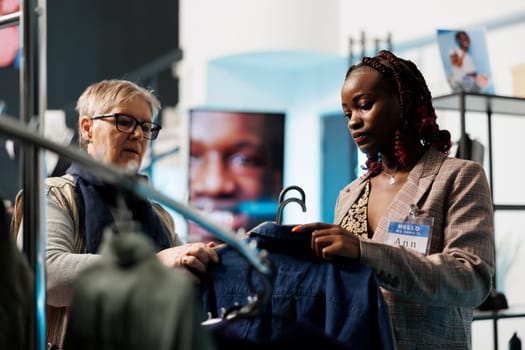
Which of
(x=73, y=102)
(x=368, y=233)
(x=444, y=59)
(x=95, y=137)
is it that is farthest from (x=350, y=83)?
(x=73, y=102)

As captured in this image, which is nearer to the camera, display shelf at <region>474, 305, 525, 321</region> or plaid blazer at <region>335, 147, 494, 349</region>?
plaid blazer at <region>335, 147, 494, 349</region>

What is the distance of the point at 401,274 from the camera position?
1390mm

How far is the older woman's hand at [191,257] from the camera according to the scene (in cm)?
144

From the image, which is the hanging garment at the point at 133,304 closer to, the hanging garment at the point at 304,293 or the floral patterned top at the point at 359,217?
the hanging garment at the point at 304,293

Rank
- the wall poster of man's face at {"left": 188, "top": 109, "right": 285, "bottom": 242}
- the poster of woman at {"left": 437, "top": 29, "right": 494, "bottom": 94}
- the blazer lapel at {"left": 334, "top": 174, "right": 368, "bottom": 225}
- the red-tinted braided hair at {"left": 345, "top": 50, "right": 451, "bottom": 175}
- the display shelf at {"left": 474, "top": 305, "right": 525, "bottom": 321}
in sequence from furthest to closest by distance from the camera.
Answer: the wall poster of man's face at {"left": 188, "top": 109, "right": 285, "bottom": 242} → the poster of woman at {"left": 437, "top": 29, "right": 494, "bottom": 94} → the display shelf at {"left": 474, "top": 305, "right": 525, "bottom": 321} → the blazer lapel at {"left": 334, "top": 174, "right": 368, "bottom": 225} → the red-tinted braided hair at {"left": 345, "top": 50, "right": 451, "bottom": 175}

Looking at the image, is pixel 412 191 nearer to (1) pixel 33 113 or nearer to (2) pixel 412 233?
(2) pixel 412 233

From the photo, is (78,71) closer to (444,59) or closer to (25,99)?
(444,59)

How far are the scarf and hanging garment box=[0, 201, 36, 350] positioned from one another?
0.77 m

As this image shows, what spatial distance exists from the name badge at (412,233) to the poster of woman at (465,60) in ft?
6.73

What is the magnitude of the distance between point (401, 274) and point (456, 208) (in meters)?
0.27

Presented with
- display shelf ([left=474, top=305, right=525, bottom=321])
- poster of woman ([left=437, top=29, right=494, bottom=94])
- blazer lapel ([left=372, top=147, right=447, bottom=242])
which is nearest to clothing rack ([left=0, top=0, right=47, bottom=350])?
blazer lapel ([left=372, top=147, right=447, bottom=242])

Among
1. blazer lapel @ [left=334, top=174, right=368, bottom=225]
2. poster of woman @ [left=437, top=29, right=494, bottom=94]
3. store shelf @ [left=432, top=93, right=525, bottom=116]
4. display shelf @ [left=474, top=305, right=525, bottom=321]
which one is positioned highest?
poster of woman @ [left=437, top=29, right=494, bottom=94]

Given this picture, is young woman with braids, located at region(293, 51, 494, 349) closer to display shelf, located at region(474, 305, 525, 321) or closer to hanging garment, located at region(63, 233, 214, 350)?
hanging garment, located at region(63, 233, 214, 350)

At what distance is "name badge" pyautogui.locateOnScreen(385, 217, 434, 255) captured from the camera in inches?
62.1
